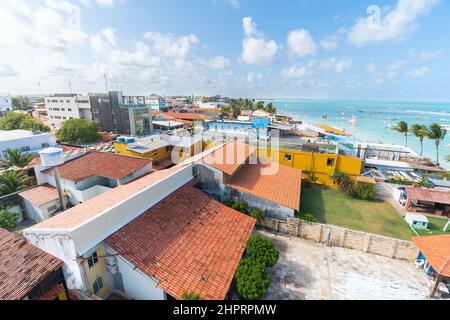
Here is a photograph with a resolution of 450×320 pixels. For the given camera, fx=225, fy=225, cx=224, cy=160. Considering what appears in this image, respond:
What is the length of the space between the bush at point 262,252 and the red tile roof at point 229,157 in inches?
244

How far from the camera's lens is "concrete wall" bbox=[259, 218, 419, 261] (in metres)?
14.0

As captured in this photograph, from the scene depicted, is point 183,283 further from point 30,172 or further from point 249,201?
point 30,172

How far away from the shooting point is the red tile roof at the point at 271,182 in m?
17.1

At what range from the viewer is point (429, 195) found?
19000 mm

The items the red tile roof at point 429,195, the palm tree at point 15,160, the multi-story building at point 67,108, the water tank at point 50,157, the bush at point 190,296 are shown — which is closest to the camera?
the bush at point 190,296

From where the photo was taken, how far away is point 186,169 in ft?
56.6

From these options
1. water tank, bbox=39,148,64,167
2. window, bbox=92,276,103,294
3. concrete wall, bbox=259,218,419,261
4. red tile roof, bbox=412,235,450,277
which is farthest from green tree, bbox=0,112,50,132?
red tile roof, bbox=412,235,450,277

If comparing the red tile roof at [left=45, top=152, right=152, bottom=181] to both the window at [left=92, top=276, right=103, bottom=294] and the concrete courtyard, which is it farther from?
the concrete courtyard

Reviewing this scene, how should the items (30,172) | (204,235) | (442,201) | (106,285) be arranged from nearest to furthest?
1. (106,285)
2. (204,235)
3. (442,201)
4. (30,172)

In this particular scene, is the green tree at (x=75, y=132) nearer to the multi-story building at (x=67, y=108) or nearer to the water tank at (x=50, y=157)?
the multi-story building at (x=67, y=108)

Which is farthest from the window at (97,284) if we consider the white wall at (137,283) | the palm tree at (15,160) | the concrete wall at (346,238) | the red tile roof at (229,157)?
the palm tree at (15,160)

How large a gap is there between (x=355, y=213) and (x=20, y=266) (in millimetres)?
21945
